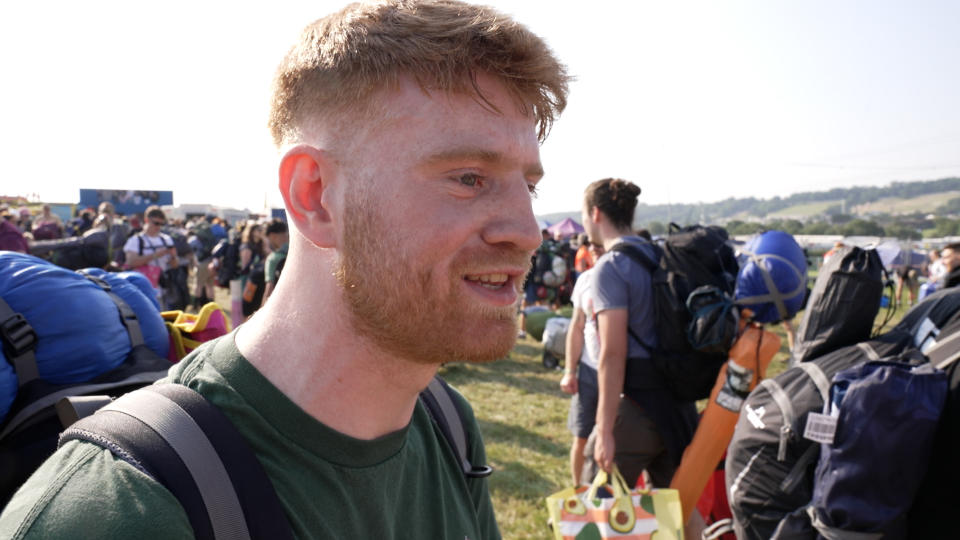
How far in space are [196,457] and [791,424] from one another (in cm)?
216

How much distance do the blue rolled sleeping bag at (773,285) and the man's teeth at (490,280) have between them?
262cm

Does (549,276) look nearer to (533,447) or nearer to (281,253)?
(533,447)

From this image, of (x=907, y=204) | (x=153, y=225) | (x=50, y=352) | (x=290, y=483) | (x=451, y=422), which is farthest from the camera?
(x=907, y=204)

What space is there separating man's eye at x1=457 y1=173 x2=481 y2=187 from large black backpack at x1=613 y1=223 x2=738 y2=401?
2.54 m

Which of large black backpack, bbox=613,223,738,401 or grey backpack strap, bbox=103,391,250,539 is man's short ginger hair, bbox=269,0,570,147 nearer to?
grey backpack strap, bbox=103,391,250,539

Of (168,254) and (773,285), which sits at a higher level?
(773,285)

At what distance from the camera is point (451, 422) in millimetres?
1462

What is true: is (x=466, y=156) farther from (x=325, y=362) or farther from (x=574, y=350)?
(x=574, y=350)

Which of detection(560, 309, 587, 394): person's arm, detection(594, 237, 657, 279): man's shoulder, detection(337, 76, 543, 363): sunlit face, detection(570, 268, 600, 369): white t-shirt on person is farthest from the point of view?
detection(560, 309, 587, 394): person's arm

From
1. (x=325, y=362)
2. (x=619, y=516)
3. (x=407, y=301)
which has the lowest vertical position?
(x=619, y=516)

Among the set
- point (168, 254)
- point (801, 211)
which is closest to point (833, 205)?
point (801, 211)

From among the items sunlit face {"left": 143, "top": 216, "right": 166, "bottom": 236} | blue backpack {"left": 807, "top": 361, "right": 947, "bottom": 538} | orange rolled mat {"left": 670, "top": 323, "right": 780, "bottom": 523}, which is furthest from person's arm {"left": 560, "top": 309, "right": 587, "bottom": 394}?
sunlit face {"left": 143, "top": 216, "right": 166, "bottom": 236}

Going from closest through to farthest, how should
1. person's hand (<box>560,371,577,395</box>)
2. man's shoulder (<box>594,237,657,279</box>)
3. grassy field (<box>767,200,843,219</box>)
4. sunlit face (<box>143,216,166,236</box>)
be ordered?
1. man's shoulder (<box>594,237,657,279</box>)
2. person's hand (<box>560,371,577,395</box>)
3. sunlit face (<box>143,216,166,236</box>)
4. grassy field (<box>767,200,843,219</box>)

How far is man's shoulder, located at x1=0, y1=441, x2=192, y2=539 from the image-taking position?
79 cm
